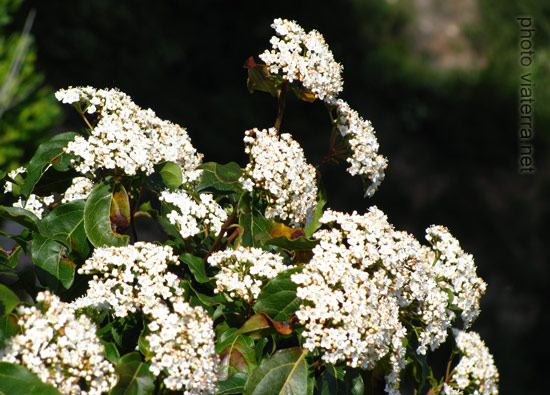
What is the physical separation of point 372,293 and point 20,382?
0.74 m

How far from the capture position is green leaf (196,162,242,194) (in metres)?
1.75

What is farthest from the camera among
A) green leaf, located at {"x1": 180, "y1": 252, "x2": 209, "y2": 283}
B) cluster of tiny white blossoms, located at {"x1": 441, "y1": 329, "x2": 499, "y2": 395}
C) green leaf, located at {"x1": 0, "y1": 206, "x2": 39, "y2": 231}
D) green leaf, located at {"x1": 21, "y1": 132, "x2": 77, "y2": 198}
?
cluster of tiny white blossoms, located at {"x1": 441, "y1": 329, "x2": 499, "y2": 395}

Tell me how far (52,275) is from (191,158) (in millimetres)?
536

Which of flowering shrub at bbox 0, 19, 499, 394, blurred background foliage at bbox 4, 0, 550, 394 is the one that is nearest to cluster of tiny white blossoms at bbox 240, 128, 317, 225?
flowering shrub at bbox 0, 19, 499, 394

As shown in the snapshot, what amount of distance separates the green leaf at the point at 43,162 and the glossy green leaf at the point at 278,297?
0.65 meters

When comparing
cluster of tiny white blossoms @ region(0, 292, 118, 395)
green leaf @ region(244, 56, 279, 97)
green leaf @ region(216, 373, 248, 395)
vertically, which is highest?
green leaf @ region(244, 56, 279, 97)

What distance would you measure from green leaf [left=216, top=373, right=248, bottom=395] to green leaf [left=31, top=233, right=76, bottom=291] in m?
0.46

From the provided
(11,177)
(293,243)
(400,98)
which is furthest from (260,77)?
(400,98)

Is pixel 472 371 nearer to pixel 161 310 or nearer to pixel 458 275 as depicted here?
pixel 458 275

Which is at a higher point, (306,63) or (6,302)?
(306,63)

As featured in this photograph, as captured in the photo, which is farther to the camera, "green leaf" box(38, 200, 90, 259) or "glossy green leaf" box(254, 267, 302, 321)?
"green leaf" box(38, 200, 90, 259)

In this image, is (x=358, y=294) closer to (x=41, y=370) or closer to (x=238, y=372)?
(x=238, y=372)

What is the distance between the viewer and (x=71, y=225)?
166 cm

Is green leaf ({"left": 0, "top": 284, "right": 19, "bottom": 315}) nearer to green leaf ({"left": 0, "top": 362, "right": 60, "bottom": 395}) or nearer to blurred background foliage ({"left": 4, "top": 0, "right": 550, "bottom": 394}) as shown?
green leaf ({"left": 0, "top": 362, "right": 60, "bottom": 395})
